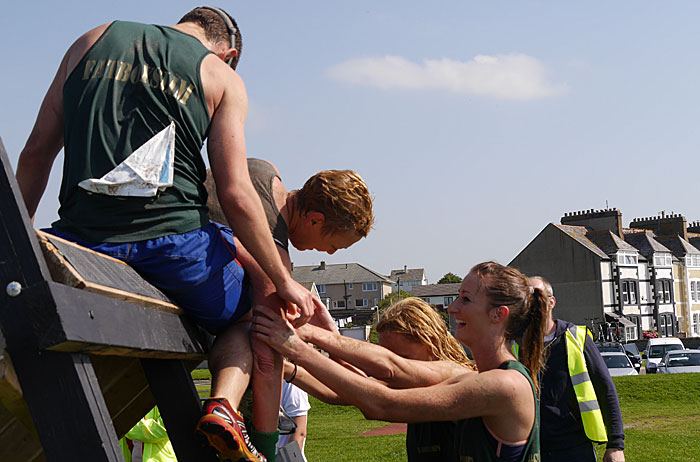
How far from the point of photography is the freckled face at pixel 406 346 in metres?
4.25

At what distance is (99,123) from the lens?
2623 mm

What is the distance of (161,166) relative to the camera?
2.62 metres

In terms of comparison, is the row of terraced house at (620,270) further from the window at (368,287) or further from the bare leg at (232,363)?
the bare leg at (232,363)

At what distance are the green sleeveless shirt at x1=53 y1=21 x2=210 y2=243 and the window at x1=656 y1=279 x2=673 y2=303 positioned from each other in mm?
80627

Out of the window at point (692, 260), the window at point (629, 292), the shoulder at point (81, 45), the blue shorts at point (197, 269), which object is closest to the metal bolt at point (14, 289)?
the blue shorts at point (197, 269)

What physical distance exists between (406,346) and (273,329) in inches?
55.2

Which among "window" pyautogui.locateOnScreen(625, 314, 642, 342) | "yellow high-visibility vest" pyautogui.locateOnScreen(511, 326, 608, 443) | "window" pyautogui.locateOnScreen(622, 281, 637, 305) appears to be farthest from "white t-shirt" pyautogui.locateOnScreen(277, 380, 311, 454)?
"window" pyautogui.locateOnScreen(622, 281, 637, 305)

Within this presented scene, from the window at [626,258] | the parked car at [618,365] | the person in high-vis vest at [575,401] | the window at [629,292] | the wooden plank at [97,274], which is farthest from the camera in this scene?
the window at [629,292]

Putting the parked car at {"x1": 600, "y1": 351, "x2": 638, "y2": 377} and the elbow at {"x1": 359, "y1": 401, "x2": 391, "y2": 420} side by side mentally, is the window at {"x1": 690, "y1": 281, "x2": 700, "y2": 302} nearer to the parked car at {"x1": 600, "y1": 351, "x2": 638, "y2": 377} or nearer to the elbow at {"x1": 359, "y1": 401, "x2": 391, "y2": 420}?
the parked car at {"x1": 600, "y1": 351, "x2": 638, "y2": 377}

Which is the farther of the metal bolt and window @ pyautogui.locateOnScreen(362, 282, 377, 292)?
window @ pyautogui.locateOnScreen(362, 282, 377, 292)

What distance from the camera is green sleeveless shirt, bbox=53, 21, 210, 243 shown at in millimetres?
2613

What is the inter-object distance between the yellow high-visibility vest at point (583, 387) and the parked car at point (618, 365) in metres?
25.7

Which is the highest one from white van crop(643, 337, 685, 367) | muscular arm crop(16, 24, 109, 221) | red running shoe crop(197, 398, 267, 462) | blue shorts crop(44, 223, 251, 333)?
muscular arm crop(16, 24, 109, 221)

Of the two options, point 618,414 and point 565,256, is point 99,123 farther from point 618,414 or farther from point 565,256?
point 565,256
